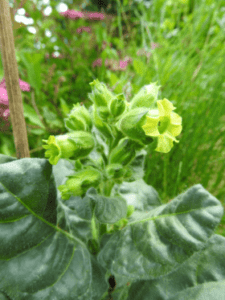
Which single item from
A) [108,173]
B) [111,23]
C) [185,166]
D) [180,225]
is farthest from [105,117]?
[111,23]

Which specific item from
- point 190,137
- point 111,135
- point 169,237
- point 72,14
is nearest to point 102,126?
point 111,135

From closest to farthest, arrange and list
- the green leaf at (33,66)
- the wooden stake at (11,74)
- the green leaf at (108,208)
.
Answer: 1. the wooden stake at (11,74)
2. the green leaf at (108,208)
3. the green leaf at (33,66)

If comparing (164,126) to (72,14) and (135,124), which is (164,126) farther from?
(72,14)

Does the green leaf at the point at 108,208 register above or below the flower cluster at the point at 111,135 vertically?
below

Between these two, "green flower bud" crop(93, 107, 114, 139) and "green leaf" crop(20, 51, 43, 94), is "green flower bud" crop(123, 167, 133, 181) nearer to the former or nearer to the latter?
"green flower bud" crop(93, 107, 114, 139)

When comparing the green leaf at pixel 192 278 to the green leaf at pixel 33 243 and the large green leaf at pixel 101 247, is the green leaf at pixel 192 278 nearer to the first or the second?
the large green leaf at pixel 101 247

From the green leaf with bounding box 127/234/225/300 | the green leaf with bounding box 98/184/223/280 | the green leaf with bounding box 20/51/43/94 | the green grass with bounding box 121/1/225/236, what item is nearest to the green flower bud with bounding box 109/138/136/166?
the green leaf with bounding box 98/184/223/280

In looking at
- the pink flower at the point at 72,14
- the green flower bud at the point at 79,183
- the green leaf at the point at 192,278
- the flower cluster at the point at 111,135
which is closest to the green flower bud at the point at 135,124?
the flower cluster at the point at 111,135

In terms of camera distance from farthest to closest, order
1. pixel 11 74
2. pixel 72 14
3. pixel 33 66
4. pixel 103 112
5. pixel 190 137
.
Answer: pixel 72 14 → pixel 190 137 → pixel 33 66 → pixel 103 112 → pixel 11 74
